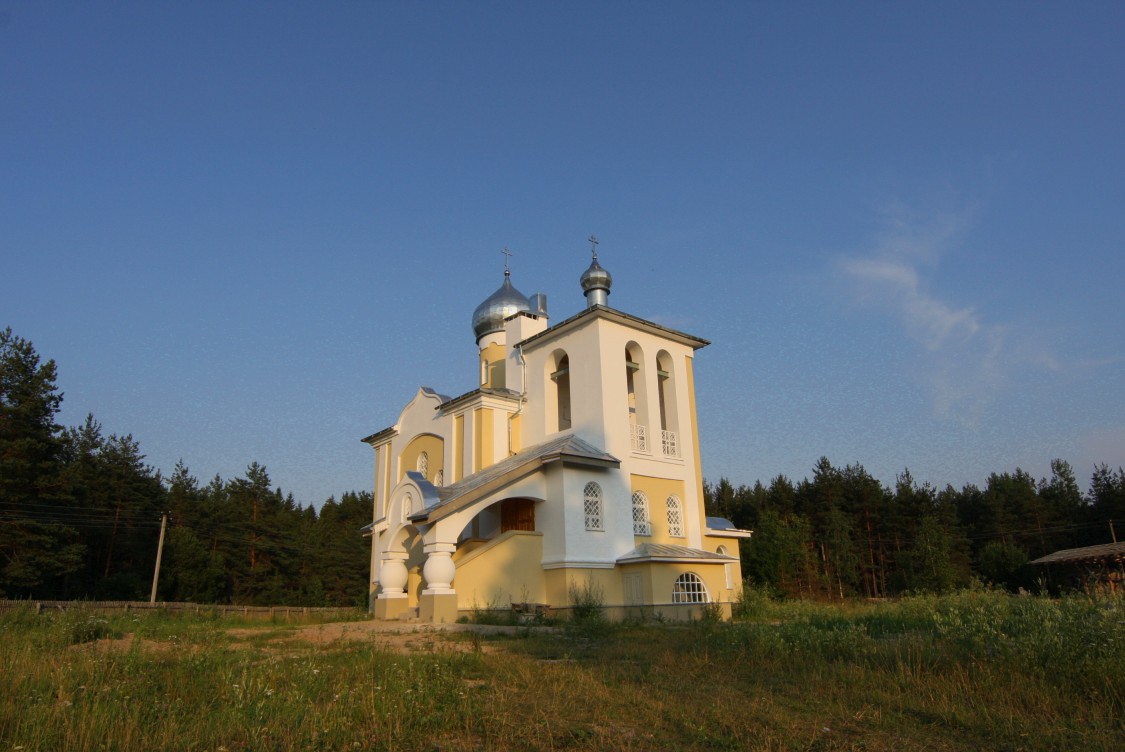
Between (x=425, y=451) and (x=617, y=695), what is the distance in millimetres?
19961

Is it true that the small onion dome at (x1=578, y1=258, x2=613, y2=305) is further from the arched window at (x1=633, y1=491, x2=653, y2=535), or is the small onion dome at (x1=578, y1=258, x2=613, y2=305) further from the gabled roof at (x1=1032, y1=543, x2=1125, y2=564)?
the gabled roof at (x1=1032, y1=543, x2=1125, y2=564)

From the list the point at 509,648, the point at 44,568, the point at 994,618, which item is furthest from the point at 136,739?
the point at 44,568

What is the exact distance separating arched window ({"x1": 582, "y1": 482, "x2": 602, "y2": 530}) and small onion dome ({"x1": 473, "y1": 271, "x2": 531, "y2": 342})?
10183mm

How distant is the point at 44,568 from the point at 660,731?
33.5 m

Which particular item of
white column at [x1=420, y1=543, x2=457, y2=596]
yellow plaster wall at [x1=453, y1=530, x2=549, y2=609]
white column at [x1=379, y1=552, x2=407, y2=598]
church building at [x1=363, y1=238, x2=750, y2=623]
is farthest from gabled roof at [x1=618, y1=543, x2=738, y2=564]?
Result: white column at [x1=379, y1=552, x2=407, y2=598]

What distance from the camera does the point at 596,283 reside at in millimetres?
23438

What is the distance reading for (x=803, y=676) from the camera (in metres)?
7.21

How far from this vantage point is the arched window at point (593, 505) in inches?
745

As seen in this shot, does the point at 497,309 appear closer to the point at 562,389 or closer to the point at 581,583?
the point at 562,389

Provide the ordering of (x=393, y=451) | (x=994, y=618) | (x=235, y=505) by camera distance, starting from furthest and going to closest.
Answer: (x=235, y=505) < (x=393, y=451) < (x=994, y=618)

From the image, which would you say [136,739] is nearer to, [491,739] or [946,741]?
[491,739]

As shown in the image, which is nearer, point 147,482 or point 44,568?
point 44,568

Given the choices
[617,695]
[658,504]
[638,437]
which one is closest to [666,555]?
[658,504]

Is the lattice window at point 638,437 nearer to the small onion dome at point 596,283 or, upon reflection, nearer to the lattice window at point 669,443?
the lattice window at point 669,443
